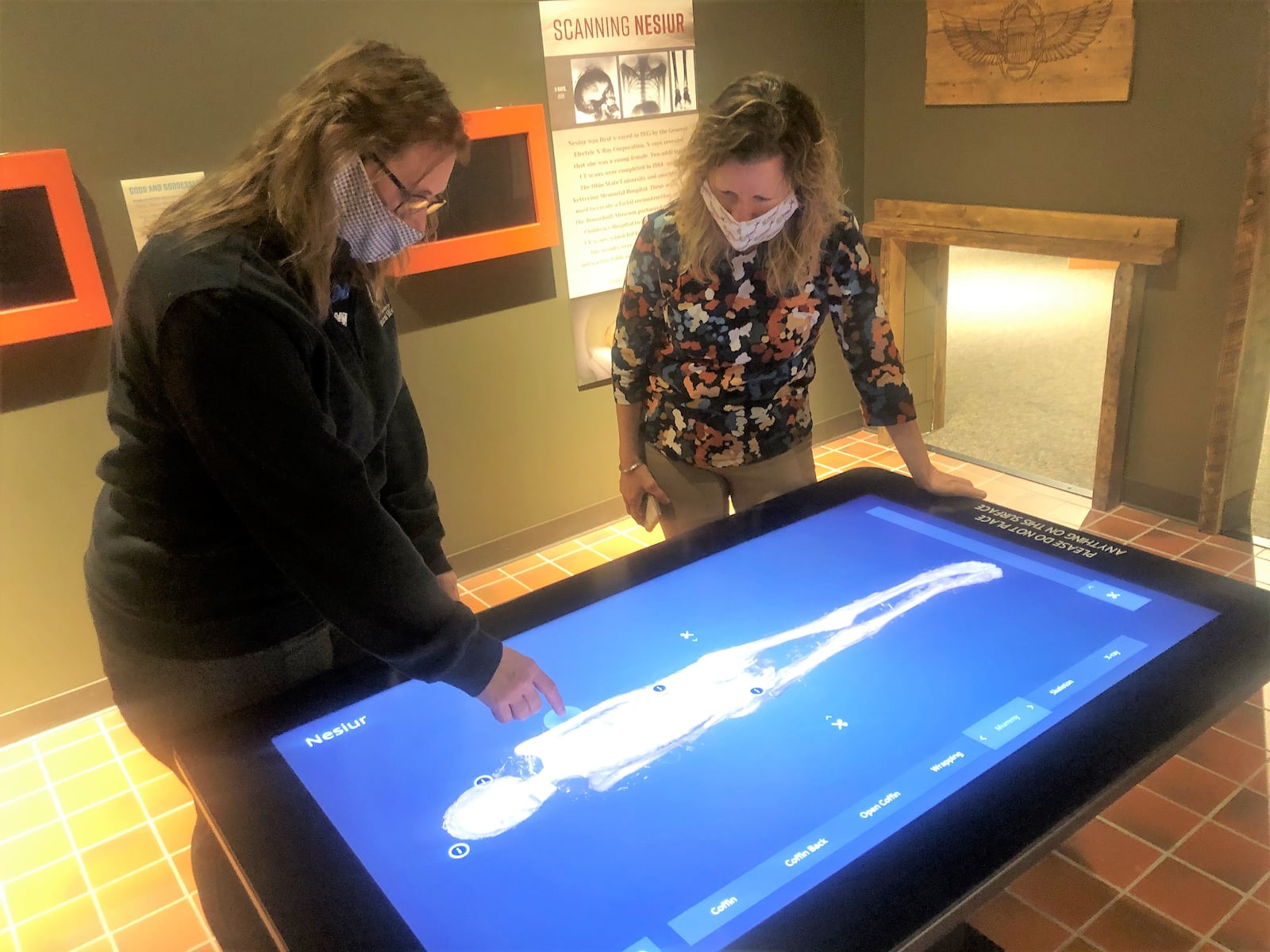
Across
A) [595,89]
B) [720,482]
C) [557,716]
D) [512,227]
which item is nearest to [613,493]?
[512,227]

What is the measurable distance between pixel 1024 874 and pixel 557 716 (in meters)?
0.86

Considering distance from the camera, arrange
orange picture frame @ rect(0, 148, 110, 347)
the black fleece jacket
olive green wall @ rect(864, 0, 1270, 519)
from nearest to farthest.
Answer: the black fleece jacket
orange picture frame @ rect(0, 148, 110, 347)
olive green wall @ rect(864, 0, 1270, 519)

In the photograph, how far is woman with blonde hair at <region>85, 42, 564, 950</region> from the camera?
0.97 meters

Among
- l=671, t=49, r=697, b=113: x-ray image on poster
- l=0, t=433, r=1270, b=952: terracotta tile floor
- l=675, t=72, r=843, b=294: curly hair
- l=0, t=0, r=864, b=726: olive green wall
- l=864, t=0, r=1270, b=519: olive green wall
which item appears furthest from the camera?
l=671, t=49, r=697, b=113: x-ray image on poster

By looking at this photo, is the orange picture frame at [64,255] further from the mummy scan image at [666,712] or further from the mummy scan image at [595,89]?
the mummy scan image at [666,712]

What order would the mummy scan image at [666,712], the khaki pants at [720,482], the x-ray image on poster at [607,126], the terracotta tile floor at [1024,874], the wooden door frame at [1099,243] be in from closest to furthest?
1. the mummy scan image at [666,712]
2. the terracotta tile floor at [1024,874]
3. the khaki pants at [720,482]
4. the x-ray image on poster at [607,126]
5. the wooden door frame at [1099,243]

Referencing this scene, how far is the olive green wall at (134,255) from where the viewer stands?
7.54 ft

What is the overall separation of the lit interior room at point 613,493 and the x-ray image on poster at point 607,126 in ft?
0.05

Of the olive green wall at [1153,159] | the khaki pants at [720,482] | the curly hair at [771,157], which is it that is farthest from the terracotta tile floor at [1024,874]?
the curly hair at [771,157]

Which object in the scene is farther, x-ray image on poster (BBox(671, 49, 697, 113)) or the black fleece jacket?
x-ray image on poster (BBox(671, 49, 697, 113))

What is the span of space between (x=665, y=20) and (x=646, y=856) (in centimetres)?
289

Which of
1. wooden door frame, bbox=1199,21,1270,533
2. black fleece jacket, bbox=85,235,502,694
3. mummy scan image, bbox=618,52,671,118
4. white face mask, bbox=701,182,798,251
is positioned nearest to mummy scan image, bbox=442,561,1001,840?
black fleece jacket, bbox=85,235,502,694

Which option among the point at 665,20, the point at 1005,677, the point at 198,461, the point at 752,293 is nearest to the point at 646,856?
the point at 1005,677

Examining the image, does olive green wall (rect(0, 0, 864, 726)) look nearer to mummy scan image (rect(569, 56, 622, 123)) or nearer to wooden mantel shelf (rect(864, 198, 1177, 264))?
mummy scan image (rect(569, 56, 622, 123))
